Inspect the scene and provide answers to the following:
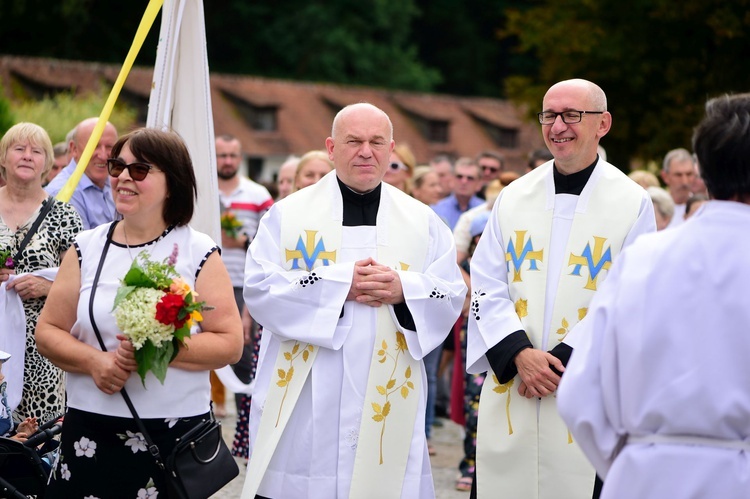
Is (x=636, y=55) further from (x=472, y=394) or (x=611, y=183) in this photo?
(x=611, y=183)

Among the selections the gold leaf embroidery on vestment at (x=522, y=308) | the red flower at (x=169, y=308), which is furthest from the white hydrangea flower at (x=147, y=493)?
the gold leaf embroidery on vestment at (x=522, y=308)

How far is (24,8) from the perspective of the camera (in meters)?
45.9

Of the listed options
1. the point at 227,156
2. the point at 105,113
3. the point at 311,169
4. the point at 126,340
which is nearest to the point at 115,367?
the point at 126,340

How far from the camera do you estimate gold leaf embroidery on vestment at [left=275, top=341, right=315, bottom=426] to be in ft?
18.5

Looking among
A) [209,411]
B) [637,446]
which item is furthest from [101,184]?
[637,446]

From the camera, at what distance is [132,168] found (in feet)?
15.7

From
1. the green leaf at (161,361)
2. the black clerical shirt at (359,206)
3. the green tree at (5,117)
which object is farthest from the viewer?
the green tree at (5,117)

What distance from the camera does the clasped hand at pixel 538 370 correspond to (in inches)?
212

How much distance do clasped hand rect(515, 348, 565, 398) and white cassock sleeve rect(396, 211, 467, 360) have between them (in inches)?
17.6

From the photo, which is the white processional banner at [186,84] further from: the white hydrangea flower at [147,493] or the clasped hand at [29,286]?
the white hydrangea flower at [147,493]

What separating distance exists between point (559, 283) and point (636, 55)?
18819 mm

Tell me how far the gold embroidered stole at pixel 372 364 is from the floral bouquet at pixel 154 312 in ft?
3.93

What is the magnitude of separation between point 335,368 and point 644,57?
19.2 meters

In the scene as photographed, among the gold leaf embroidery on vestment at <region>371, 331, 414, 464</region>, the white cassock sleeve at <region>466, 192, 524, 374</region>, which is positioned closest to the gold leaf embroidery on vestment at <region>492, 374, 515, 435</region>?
the white cassock sleeve at <region>466, 192, 524, 374</region>
